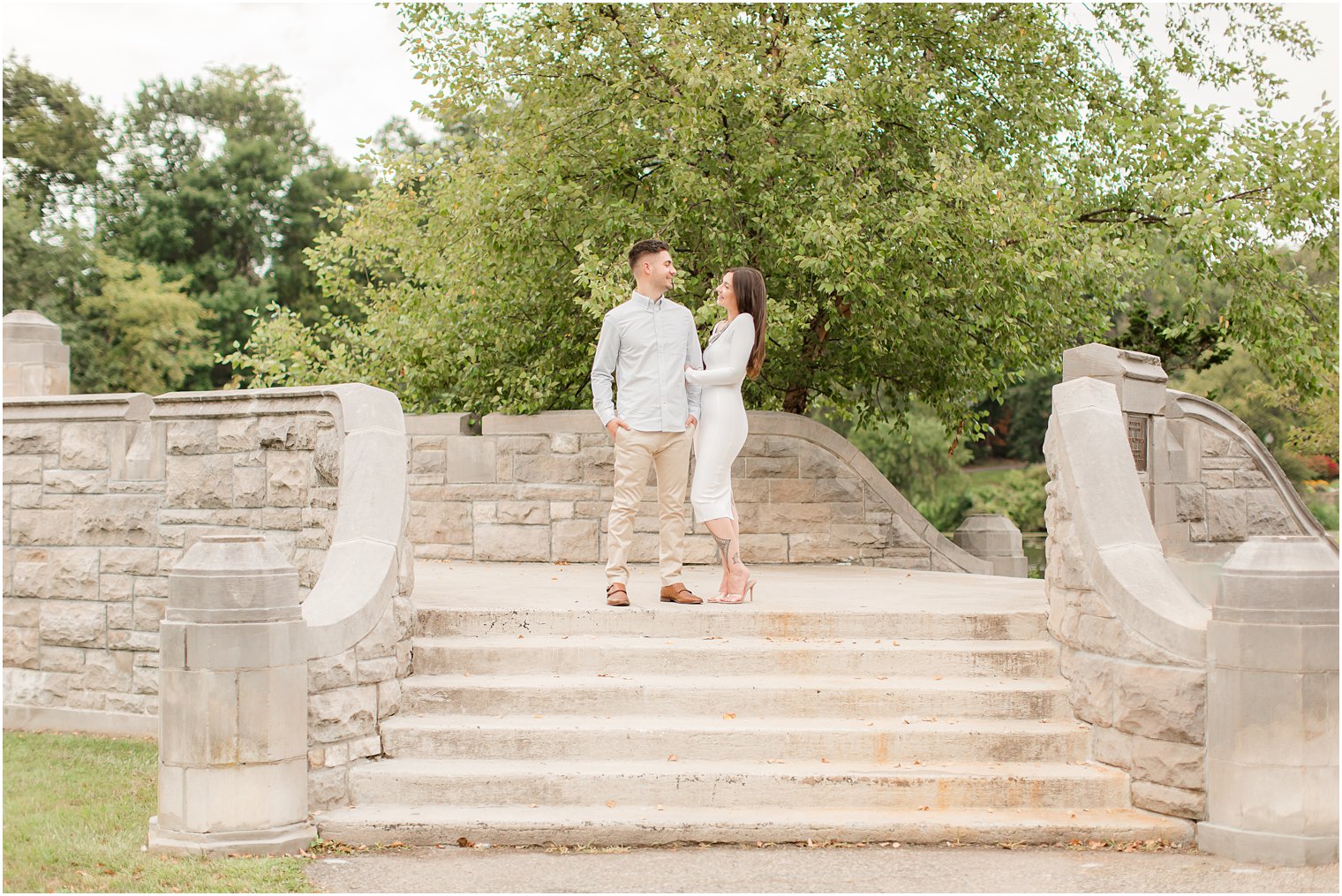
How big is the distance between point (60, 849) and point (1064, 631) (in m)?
4.59

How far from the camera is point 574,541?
9.96 m

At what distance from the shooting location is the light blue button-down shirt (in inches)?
271

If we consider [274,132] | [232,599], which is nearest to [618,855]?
[232,599]

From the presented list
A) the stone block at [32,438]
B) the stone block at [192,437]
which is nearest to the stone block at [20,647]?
the stone block at [32,438]

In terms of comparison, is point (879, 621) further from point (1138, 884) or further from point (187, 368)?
point (187, 368)

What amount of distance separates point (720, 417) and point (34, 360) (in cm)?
851

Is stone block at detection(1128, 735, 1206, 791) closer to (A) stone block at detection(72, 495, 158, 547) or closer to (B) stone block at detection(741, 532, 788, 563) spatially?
(B) stone block at detection(741, 532, 788, 563)

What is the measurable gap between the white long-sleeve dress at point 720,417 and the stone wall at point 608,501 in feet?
8.69

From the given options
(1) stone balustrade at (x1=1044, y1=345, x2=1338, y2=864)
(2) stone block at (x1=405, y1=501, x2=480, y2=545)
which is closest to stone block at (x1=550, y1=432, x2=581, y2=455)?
(2) stone block at (x1=405, y1=501, x2=480, y2=545)

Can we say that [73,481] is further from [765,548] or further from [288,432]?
[765,548]

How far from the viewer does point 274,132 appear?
44.6 m

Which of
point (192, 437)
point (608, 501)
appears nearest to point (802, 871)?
point (192, 437)

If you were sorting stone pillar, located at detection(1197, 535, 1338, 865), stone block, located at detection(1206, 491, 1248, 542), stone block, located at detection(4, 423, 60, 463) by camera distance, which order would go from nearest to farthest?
stone pillar, located at detection(1197, 535, 1338, 865) < stone block, located at detection(4, 423, 60, 463) < stone block, located at detection(1206, 491, 1248, 542)

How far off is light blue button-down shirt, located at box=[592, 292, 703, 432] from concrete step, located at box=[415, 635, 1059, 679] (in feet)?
4.21
